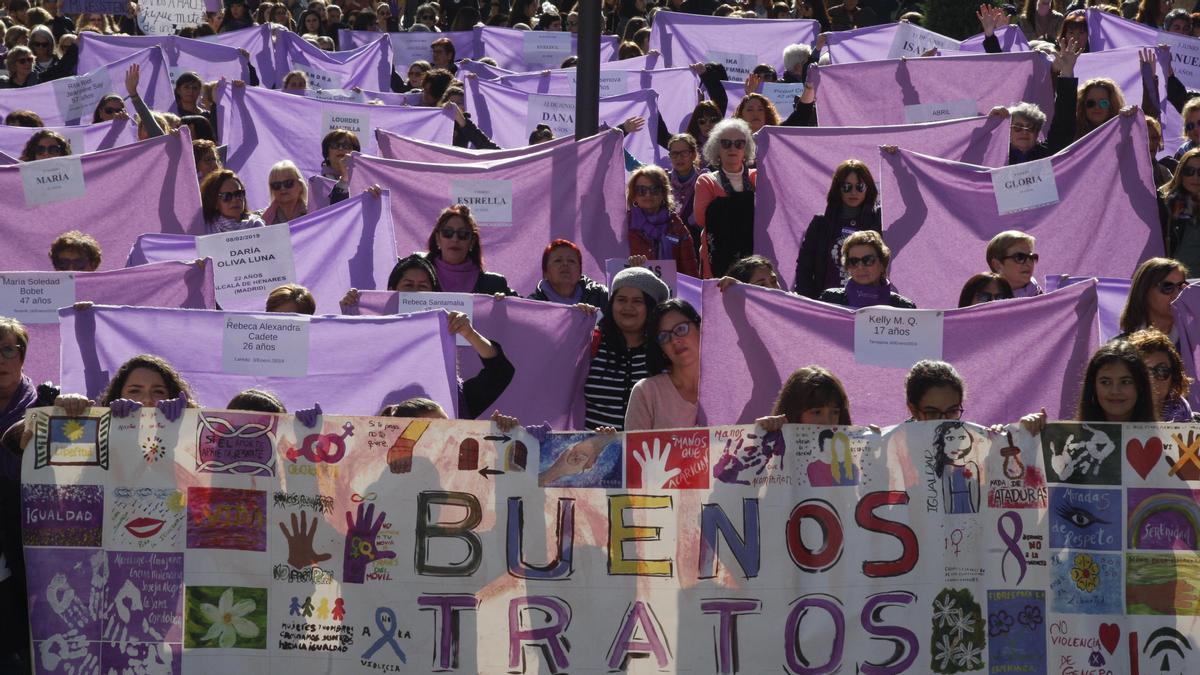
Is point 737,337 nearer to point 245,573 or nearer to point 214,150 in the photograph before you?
point 245,573

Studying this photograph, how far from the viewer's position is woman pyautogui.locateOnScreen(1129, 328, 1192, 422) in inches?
260

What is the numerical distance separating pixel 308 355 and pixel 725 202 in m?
3.07

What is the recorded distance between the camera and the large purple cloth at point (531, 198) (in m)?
9.52

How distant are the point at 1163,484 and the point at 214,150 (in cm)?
646

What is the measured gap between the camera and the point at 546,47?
1550cm

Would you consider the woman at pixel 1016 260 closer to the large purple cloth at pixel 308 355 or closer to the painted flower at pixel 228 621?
the large purple cloth at pixel 308 355

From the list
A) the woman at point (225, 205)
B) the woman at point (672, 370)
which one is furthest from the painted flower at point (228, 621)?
the woman at point (225, 205)

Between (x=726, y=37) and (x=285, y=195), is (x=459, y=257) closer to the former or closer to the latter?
(x=285, y=195)

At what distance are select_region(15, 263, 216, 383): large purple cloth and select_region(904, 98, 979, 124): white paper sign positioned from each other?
5130 millimetres

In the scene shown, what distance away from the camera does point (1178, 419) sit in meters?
6.55

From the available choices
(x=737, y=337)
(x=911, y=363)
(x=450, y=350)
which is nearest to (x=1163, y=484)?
(x=911, y=363)

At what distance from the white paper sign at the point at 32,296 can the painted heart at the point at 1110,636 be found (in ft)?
15.7

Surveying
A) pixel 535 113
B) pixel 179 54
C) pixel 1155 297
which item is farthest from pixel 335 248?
pixel 179 54

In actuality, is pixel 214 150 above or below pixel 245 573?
above
